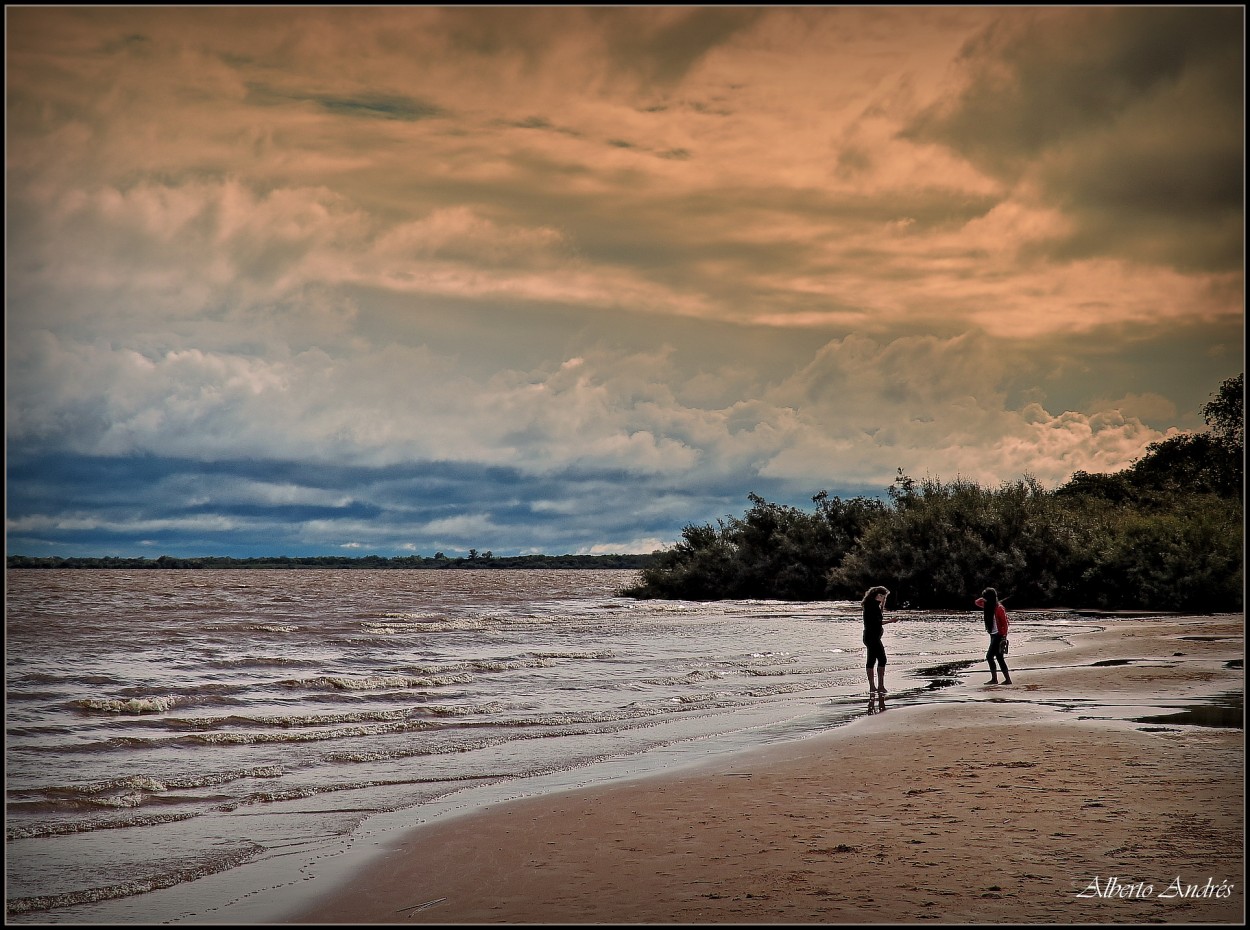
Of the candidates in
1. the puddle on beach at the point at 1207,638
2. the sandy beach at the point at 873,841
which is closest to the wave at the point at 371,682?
the sandy beach at the point at 873,841

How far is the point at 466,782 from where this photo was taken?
11852mm

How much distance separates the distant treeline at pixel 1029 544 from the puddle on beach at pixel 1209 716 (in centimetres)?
2440

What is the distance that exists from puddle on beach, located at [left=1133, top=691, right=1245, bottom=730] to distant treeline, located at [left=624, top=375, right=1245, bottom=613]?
24400mm

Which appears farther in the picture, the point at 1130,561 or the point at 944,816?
the point at 1130,561

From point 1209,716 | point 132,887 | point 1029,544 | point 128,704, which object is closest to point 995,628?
point 1209,716

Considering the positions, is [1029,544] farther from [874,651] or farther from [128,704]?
[128,704]

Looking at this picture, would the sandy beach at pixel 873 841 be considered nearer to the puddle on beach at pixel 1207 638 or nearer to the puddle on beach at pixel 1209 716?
the puddle on beach at pixel 1209 716

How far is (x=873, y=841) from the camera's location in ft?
26.2

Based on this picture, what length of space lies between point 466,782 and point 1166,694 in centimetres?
1128

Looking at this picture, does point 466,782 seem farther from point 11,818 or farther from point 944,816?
point 944,816

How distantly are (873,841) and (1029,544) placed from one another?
47.7 metres

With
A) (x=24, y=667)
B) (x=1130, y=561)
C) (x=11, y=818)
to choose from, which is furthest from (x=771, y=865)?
(x=1130, y=561)

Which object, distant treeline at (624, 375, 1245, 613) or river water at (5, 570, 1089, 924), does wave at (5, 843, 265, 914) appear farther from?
distant treeline at (624, 375, 1245, 613)

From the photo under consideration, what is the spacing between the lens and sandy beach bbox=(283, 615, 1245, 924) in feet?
21.2
